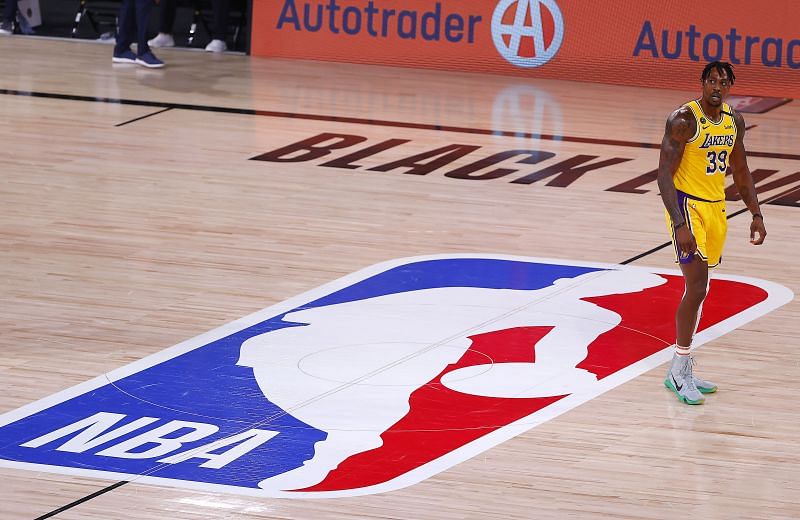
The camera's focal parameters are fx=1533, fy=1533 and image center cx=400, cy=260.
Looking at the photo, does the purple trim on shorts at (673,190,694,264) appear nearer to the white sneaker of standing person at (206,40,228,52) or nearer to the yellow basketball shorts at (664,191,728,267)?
the yellow basketball shorts at (664,191,728,267)

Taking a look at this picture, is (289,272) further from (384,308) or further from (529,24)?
(529,24)

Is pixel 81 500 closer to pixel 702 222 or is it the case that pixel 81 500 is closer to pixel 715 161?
pixel 702 222

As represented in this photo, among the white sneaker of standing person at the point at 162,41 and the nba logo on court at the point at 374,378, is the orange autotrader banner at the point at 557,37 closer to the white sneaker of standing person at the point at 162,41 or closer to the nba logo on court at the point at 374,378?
the white sneaker of standing person at the point at 162,41

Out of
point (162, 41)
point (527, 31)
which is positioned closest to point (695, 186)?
point (527, 31)

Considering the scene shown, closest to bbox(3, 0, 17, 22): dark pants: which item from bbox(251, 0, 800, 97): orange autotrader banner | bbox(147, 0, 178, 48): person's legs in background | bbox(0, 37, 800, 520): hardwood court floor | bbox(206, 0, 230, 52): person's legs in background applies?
bbox(0, 37, 800, 520): hardwood court floor

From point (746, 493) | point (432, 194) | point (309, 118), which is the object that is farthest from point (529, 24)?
point (746, 493)

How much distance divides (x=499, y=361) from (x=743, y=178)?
1.21m

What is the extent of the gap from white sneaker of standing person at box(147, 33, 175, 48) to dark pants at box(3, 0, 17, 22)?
57.7 inches

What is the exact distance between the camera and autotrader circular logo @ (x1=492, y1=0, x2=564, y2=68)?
44.2ft

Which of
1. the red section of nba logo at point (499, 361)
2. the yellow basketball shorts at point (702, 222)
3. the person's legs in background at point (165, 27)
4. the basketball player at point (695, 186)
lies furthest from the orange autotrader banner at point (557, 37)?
the yellow basketball shorts at point (702, 222)

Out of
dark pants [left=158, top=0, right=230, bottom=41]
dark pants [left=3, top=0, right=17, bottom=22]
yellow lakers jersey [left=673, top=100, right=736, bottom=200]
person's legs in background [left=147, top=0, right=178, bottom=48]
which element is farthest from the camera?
dark pants [left=3, top=0, right=17, bottom=22]

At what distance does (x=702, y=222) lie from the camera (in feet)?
18.8

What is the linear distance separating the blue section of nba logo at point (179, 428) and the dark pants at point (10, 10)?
9808 mm

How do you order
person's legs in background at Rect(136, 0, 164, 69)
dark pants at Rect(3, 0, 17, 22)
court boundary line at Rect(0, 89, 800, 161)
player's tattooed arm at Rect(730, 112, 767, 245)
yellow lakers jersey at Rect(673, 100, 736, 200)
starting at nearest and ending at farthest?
yellow lakers jersey at Rect(673, 100, 736, 200)
player's tattooed arm at Rect(730, 112, 767, 245)
court boundary line at Rect(0, 89, 800, 161)
person's legs in background at Rect(136, 0, 164, 69)
dark pants at Rect(3, 0, 17, 22)
